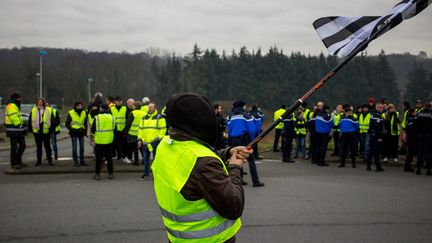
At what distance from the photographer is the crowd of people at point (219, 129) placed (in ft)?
36.5

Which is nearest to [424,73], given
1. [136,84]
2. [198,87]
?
[198,87]

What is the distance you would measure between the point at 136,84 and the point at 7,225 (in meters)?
111

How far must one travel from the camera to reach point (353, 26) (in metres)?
4.09

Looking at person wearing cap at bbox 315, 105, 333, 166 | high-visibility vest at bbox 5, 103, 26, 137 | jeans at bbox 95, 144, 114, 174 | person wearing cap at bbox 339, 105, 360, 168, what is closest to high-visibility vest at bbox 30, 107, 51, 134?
high-visibility vest at bbox 5, 103, 26, 137

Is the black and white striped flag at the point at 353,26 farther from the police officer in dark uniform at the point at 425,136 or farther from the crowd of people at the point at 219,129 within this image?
the police officer in dark uniform at the point at 425,136

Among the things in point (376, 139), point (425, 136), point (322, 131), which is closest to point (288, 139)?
point (322, 131)

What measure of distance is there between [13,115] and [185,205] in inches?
421

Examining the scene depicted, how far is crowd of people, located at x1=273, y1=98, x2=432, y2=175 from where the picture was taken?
12555 millimetres

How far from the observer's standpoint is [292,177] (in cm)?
1195

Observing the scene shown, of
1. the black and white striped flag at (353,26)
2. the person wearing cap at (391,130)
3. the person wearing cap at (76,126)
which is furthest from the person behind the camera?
the person wearing cap at (391,130)

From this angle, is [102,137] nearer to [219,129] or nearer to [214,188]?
[219,129]

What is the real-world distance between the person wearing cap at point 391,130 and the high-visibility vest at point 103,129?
941 cm

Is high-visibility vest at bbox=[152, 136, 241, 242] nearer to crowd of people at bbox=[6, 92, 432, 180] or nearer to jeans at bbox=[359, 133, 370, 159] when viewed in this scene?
crowd of people at bbox=[6, 92, 432, 180]

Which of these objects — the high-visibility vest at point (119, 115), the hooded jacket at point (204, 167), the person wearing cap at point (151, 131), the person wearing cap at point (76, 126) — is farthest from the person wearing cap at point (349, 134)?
the hooded jacket at point (204, 167)
